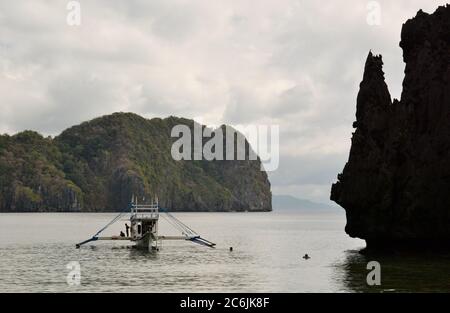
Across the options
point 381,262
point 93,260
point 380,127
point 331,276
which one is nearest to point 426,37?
point 380,127

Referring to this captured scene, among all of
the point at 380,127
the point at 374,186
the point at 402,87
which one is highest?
the point at 402,87

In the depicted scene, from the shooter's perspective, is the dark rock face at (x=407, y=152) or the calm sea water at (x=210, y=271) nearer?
the calm sea water at (x=210, y=271)

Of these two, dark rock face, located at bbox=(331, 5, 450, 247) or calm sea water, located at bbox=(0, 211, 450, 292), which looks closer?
calm sea water, located at bbox=(0, 211, 450, 292)

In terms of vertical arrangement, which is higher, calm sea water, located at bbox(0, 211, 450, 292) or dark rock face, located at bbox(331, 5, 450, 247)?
dark rock face, located at bbox(331, 5, 450, 247)

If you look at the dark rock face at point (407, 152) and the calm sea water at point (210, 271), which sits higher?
the dark rock face at point (407, 152)

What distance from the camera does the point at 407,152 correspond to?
7794 centimetres

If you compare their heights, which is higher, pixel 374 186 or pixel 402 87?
pixel 402 87

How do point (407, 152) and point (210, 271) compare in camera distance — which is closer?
point (210, 271)

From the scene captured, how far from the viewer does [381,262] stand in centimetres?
7088

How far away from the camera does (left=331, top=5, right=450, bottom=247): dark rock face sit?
74.5 meters

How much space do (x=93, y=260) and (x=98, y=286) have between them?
935 inches

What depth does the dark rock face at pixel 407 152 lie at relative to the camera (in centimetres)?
7450

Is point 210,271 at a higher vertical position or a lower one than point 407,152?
lower
